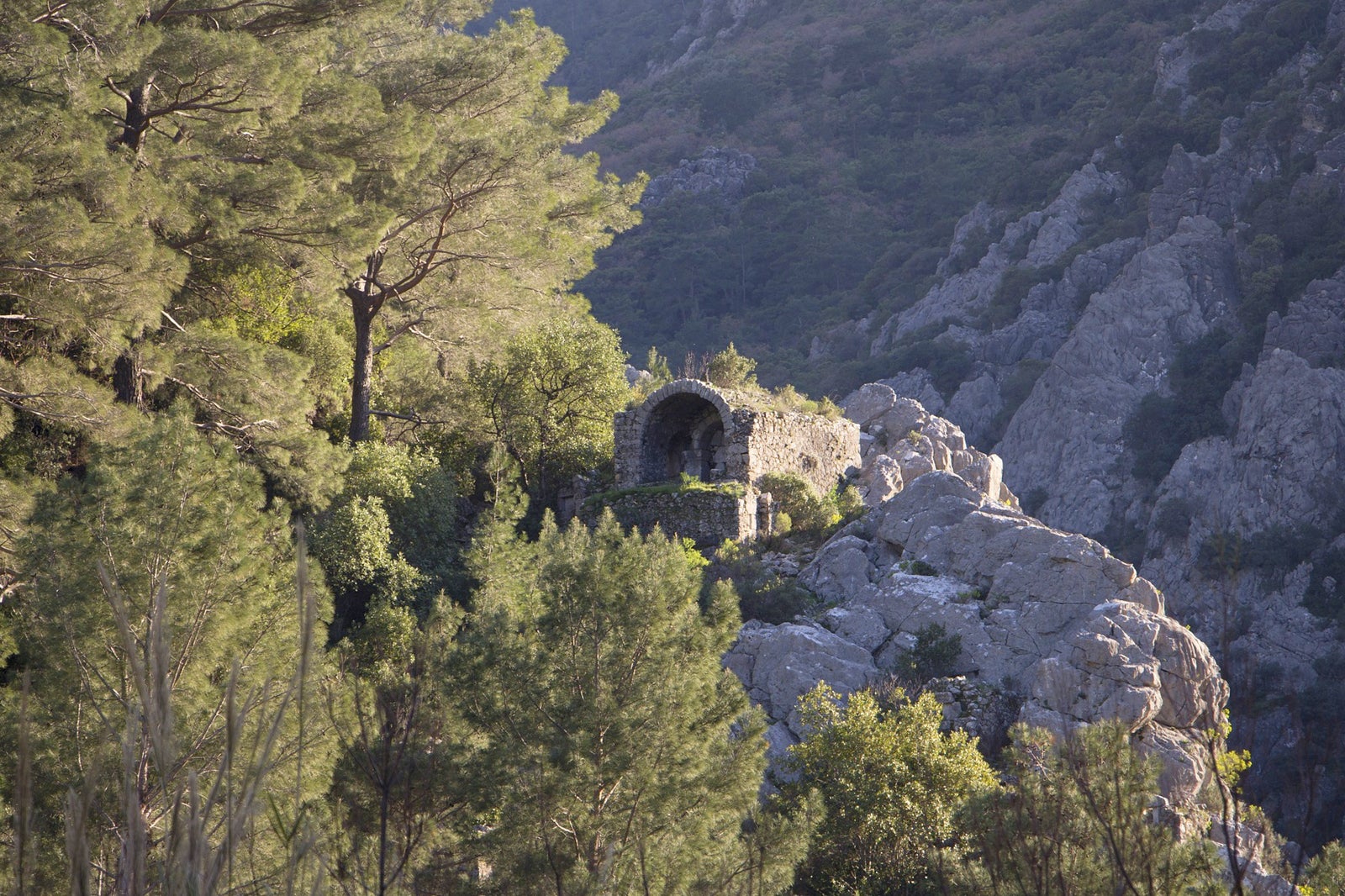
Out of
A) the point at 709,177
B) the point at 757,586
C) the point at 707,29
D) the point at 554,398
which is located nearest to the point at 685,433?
the point at 554,398

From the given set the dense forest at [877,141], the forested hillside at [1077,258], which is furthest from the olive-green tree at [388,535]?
the dense forest at [877,141]

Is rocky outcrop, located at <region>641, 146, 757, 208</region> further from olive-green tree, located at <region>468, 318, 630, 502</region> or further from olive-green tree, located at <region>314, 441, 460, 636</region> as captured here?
olive-green tree, located at <region>314, 441, 460, 636</region>

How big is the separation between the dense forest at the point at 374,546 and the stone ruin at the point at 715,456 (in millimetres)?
1069

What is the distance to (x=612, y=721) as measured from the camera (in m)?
9.20

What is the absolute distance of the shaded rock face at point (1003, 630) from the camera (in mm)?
14414

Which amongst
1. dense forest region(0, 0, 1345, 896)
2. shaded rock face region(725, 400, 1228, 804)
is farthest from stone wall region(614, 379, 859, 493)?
shaded rock face region(725, 400, 1228, 804)

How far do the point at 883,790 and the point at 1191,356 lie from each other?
34427mm

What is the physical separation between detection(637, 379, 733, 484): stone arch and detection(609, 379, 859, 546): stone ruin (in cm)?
2

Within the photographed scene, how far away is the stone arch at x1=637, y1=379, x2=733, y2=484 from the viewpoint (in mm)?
19453

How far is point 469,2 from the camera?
2025 centimetres

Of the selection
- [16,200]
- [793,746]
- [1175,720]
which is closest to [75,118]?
[16,200]

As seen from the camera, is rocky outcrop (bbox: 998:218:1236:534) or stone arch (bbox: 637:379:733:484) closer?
stone arch (bbox: 637:379:733:484)

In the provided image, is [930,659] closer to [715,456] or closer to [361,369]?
[715,456]

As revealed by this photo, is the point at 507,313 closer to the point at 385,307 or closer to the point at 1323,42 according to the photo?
the point at 385,307
